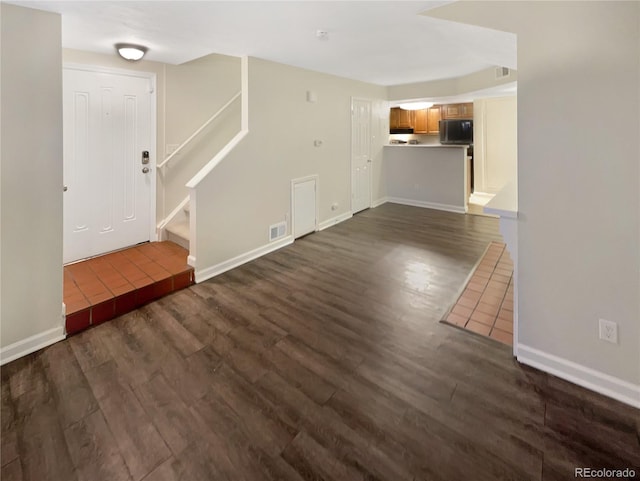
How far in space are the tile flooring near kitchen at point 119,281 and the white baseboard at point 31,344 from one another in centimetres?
8

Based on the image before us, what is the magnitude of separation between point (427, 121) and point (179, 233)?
22.7 feet

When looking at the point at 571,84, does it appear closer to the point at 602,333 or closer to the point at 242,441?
the point at 602,333

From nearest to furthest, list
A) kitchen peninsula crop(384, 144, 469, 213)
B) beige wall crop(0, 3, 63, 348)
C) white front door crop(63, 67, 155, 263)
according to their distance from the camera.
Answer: beige wall crop(0, 3, 63, 348) → white front door crop(63, 67, 155, 263) → kitchen peninsula crop(384, 144, 469, 213)

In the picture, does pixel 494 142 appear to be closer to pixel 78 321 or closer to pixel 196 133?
pixel 196 133

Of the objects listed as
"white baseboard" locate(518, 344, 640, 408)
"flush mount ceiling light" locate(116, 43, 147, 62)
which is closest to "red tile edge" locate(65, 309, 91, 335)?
"flush mount ceiling light" locate(116, 43, 147, 62)

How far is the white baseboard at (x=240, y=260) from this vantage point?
11.1 feet

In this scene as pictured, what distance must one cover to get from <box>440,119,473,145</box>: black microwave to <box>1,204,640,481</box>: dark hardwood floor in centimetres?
585

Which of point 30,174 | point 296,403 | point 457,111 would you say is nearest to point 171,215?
point 30,174

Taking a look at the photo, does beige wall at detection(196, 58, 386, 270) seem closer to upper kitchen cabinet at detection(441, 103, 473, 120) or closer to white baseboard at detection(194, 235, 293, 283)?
white baseboard at detection(194, 235, 293, 283)

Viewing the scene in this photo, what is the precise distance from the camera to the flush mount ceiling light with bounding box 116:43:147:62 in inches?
119

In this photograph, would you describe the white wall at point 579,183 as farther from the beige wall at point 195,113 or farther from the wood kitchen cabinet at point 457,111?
the wood kitchen cabinet at point 457,111

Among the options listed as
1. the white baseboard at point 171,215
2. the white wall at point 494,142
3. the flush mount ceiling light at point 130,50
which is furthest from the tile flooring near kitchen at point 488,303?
the white wall at point 494,142

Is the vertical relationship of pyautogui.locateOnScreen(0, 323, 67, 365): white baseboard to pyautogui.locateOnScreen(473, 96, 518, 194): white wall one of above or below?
below

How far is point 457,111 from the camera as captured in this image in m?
7.85
